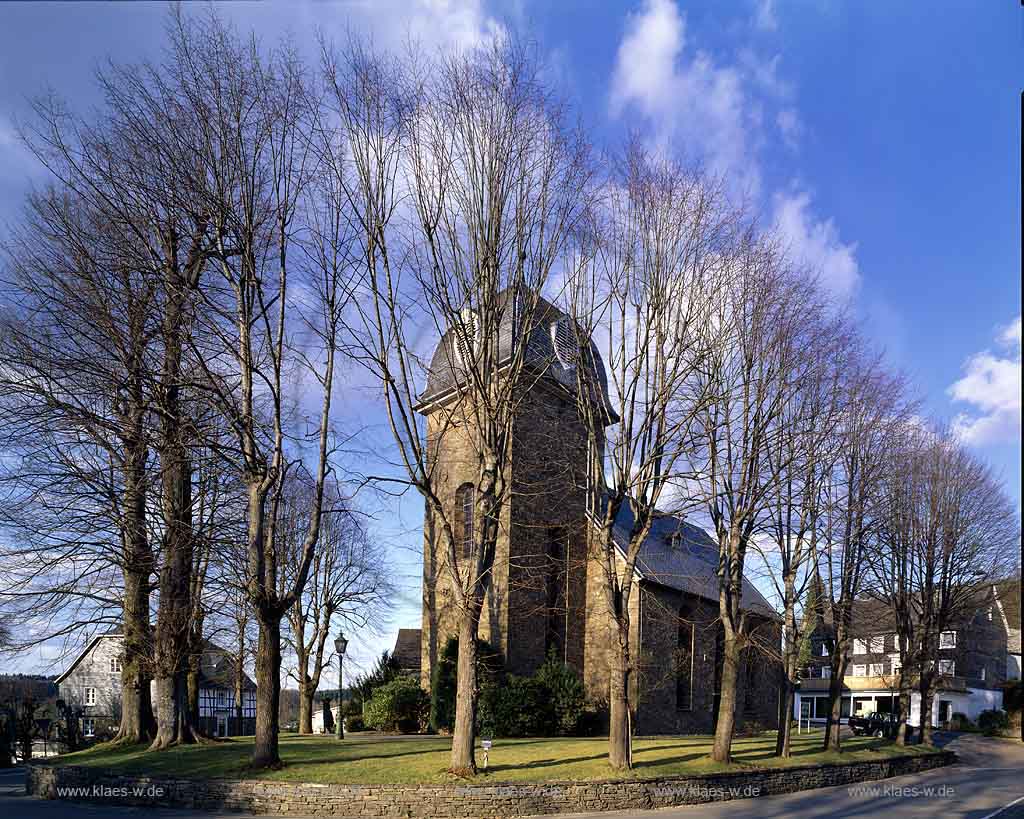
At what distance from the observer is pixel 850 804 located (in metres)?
16.9

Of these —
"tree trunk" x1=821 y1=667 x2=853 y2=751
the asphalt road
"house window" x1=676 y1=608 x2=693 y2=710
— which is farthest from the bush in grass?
the asphalt road

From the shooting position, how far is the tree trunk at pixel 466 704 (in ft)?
48.7

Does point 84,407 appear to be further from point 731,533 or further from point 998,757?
point 998,757

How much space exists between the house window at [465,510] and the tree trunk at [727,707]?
11098 millimetres

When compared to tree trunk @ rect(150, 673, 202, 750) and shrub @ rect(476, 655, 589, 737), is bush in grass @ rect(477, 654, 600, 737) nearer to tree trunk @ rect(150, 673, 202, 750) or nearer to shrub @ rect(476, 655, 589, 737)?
shrub @ rect(476, 655, 589, 737)

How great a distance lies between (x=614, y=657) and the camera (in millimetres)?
17188

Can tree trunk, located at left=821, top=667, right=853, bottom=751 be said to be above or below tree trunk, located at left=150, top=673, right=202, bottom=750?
below

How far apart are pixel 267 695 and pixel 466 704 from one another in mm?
4028

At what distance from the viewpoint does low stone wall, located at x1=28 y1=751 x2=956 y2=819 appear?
1377 cm

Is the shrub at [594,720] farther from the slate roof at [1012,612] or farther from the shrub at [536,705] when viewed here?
the slate roof at [1012,612]

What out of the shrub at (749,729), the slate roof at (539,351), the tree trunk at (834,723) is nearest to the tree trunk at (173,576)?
the slate roof at (539,351)

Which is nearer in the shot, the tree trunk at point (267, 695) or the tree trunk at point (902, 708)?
the tree trunk at point (267, 695)

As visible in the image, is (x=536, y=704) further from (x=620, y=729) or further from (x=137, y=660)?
(x=137, y=660)

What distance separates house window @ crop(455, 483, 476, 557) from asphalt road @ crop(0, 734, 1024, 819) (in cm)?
1369
